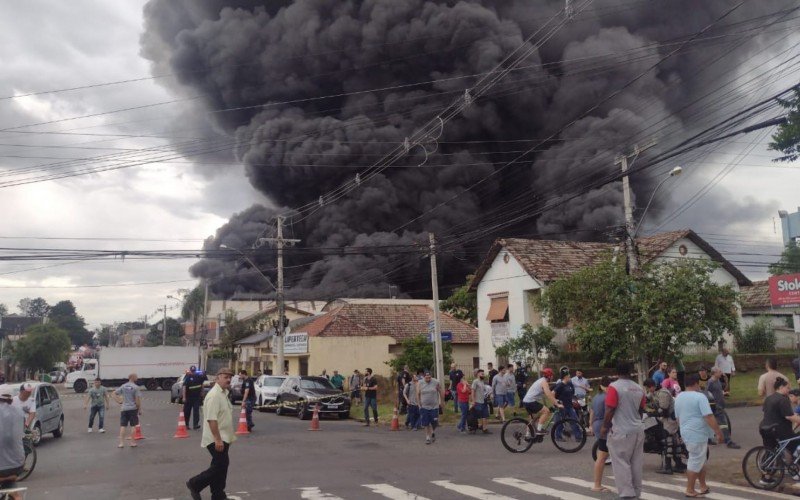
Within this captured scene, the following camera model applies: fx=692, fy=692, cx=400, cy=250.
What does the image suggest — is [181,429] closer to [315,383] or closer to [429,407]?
[429,407]

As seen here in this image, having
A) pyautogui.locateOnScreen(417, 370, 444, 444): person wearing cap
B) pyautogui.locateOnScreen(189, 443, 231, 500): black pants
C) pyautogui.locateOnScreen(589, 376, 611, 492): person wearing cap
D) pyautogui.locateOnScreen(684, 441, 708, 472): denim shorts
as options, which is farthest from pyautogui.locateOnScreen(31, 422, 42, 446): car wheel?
pyautogui.locateOnScreen(684, 441, 708, 472): denim shorts

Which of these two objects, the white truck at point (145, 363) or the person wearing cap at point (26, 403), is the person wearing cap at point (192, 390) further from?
the white truck at point (145, 363)

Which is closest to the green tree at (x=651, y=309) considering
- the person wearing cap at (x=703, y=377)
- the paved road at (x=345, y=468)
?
the paved road at (x=345, y=468)

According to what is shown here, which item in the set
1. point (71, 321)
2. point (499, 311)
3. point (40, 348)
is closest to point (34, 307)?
point (71, 321)

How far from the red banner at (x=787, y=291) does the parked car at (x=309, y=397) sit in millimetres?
12402

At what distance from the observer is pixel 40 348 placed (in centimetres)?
5897

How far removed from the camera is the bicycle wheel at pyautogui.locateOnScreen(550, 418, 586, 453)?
1226cm

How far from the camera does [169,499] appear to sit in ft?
26.6

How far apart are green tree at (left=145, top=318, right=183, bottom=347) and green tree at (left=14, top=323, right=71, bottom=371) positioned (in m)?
25.8

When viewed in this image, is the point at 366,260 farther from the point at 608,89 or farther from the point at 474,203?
the point at 608,89

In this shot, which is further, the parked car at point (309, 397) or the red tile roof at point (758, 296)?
the red tile roof at point (758, 296)

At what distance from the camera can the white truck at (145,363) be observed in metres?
42.7

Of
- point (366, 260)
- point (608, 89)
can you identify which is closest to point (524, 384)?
point (366, 260)

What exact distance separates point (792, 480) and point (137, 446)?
11.4 meters
